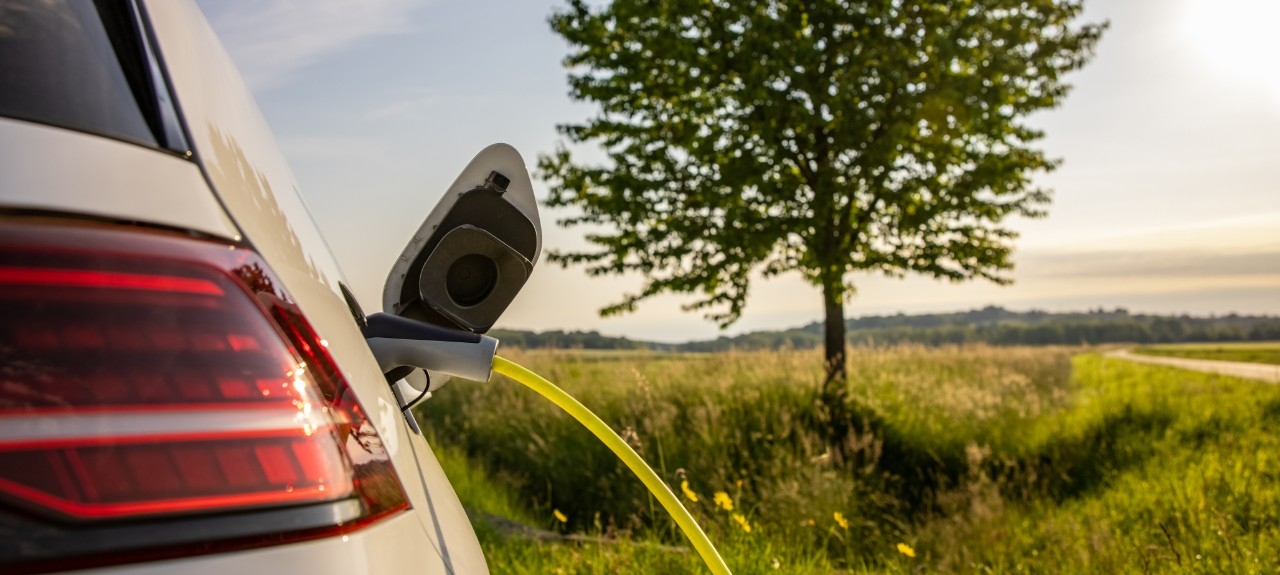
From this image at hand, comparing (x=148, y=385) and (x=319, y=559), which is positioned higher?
(x=148, y=385)

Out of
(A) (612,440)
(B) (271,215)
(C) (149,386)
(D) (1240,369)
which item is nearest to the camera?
(C) (149,386)

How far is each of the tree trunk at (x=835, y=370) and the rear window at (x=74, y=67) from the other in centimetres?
903

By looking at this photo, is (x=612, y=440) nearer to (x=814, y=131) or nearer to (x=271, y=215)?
(x=271, y=215)

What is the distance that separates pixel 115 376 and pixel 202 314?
79 mm

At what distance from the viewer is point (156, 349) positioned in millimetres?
749

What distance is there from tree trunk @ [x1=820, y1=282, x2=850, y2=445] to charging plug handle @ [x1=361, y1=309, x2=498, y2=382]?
27.7 feet

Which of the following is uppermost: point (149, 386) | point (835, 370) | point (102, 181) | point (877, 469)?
point (102, 181)

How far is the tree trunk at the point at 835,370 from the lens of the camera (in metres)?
10.9

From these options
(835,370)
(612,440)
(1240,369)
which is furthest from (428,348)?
(1240,369)

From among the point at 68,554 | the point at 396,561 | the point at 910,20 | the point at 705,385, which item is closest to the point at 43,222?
the point at 68,554

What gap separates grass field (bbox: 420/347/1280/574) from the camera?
5.06 m

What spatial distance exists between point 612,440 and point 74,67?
962mm

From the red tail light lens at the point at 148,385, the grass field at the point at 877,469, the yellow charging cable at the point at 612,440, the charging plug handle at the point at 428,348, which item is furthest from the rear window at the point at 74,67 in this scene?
the grass field at the point at 877,469

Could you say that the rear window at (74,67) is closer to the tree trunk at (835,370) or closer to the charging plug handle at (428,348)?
the charging plug handle at (428,348)
